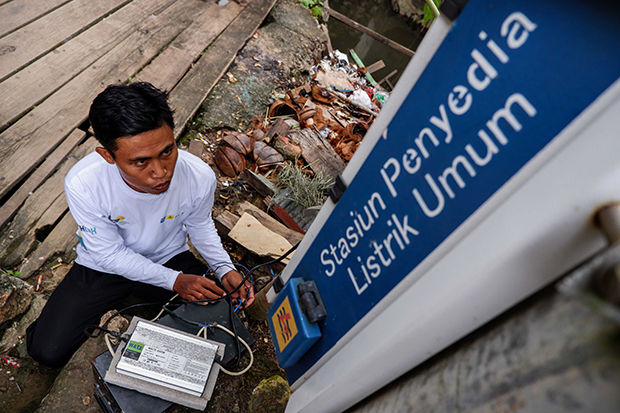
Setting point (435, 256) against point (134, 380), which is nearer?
point (435, 256)

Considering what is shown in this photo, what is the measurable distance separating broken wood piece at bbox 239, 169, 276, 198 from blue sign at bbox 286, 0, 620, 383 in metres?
1.92

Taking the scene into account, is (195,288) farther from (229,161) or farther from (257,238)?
(229,161)

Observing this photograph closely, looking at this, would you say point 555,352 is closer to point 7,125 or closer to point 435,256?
point 435,256

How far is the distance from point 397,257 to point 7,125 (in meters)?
3.33

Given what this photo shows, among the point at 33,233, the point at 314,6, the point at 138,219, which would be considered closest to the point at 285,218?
the point at 138,219

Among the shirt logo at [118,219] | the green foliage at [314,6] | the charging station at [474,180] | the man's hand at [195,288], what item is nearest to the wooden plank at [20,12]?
the shirt logo at [118,219]

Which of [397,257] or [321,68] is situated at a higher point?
[397,257]

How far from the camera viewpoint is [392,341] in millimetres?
833

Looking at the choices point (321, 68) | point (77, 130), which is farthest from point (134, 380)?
point (321, 68)

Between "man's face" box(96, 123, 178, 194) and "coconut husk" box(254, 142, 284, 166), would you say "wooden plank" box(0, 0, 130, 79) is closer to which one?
"coconut husk" box(254, 142, 284, 166)

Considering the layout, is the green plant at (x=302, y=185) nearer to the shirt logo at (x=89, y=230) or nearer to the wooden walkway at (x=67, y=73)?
the wooden walkway at (x=67, y=73)

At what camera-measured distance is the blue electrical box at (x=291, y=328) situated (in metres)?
1.33

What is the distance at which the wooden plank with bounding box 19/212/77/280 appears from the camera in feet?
7.70

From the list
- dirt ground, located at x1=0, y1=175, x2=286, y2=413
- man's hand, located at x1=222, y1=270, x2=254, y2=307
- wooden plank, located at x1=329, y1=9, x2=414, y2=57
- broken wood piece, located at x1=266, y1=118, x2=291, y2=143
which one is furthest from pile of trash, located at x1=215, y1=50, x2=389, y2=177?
dirt ground, located at x1=0, y1=175, x2=286, y2=413
